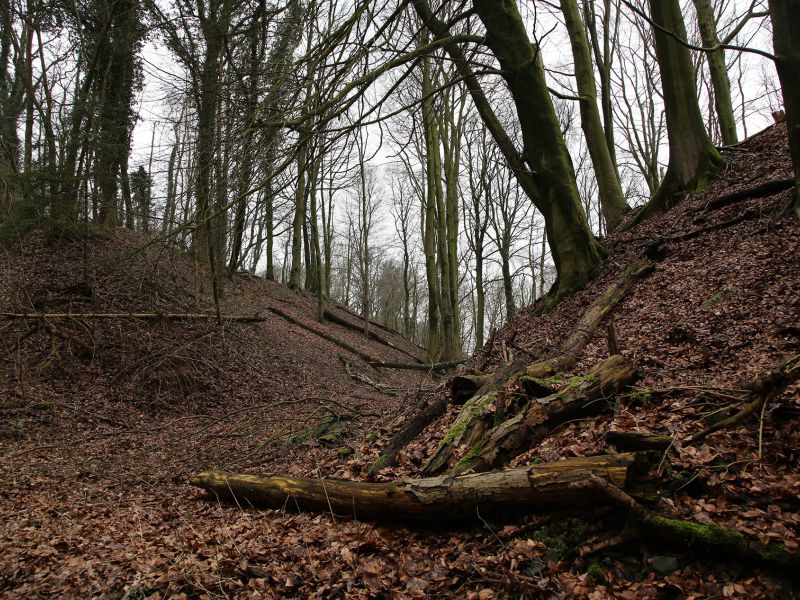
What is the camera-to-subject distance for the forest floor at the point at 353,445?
2.64 metres

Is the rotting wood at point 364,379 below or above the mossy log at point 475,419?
above

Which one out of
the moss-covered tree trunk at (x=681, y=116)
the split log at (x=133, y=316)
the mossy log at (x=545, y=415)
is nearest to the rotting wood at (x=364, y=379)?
the split log at (x=133, y=316)

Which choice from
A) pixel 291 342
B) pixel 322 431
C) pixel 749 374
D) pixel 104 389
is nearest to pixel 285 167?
pixel 322 431

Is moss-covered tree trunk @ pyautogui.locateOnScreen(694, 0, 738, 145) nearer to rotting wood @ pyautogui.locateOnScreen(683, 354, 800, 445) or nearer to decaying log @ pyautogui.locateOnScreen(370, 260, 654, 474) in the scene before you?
decaying log @ pyautogui.locateOnScreen(370, 260, 654, 474)

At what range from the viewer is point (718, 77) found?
13.0m

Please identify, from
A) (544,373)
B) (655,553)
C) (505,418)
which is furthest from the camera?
(544,373)

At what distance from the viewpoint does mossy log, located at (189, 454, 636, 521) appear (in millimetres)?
2863

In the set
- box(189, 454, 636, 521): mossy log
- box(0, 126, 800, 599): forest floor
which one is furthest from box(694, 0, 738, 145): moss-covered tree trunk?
box(189, 454, 636, 521): mossy log

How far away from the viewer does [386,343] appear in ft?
65.4

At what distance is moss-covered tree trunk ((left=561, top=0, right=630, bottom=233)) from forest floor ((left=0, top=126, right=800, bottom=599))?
7.64ft

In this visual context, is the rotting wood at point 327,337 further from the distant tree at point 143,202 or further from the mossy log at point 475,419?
the mossy log at point 475,419

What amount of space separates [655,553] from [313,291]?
23.7 m

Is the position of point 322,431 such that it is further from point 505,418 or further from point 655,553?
point 655,553

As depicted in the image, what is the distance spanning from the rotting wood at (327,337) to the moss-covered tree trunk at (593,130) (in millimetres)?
8543
